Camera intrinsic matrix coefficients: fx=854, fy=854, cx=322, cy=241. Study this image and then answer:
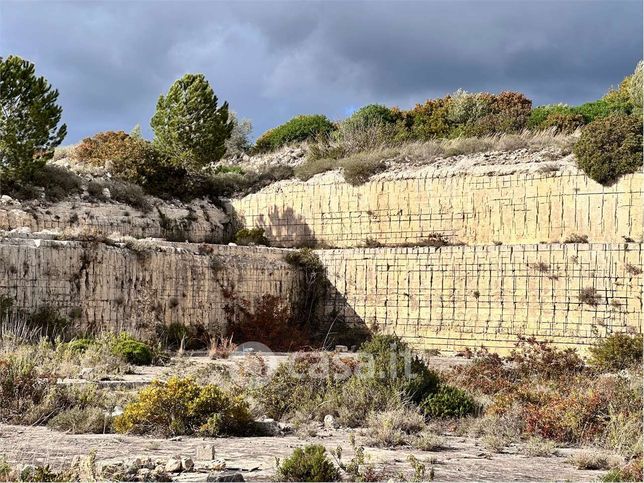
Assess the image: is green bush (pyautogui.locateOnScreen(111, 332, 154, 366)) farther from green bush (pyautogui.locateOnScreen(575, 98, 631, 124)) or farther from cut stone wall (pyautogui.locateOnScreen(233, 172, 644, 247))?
green bush (pyautogui.locateOnScreen(575, 98, 631, 124))

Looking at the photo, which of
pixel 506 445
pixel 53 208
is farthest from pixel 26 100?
pixel 506 445

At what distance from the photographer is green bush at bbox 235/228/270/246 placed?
29.4 metres

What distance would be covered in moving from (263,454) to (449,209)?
1817 cm

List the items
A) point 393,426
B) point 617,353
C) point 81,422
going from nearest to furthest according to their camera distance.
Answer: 1. point 81,422
2. point 393,426
3. point 617,353

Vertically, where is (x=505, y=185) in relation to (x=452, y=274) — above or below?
above

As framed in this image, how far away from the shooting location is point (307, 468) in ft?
25.9

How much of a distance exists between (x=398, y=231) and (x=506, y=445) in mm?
16745

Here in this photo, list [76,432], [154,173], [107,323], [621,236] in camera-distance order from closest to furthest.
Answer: [76,432], [107,323], [621,236], [154,173]

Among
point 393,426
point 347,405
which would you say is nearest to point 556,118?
point 347,405

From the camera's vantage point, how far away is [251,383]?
13.7 m

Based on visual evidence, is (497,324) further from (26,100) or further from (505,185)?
(26,100)

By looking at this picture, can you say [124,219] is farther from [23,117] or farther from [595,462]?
[595,462]

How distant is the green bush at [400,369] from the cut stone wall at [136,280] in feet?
29.8

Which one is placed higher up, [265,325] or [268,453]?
[265,325]
